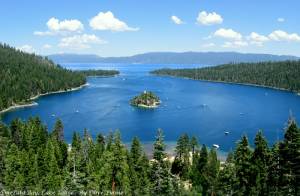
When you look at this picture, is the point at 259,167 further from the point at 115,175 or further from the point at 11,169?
the point at 11,169

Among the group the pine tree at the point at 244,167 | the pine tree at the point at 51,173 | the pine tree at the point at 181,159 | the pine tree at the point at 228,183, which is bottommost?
the pine tree at the point at 181,159

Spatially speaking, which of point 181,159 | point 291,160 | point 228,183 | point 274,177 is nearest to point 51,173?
point 228,183

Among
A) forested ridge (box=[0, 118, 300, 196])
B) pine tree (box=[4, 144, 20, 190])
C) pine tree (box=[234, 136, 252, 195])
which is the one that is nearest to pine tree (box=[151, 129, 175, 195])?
forested ridge (box=[0, 118, 300, 196])

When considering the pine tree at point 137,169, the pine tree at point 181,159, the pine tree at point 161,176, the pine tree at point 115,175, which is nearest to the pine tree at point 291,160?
the pine tree at point 161,176

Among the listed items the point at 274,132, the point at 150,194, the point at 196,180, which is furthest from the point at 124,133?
the point at 150,194

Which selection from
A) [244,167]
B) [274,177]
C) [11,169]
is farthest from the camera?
[11,169]

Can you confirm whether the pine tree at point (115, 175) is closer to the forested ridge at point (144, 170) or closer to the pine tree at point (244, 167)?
the forested ridge at point (144, 170)

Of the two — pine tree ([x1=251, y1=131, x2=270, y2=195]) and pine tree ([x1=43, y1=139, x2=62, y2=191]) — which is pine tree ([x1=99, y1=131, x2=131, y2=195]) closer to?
pine tree ([x1=43, y1=139, x2=62, y2=191])

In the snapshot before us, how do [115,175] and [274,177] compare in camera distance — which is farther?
[115,175]
